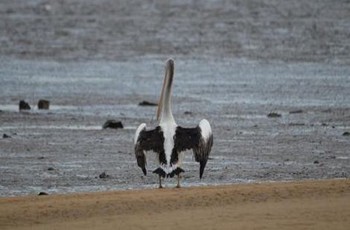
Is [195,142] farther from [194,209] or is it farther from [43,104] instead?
[43,104]

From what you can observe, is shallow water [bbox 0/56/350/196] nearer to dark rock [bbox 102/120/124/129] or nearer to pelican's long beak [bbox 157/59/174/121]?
dark rock [bbox 102/120/124/129]

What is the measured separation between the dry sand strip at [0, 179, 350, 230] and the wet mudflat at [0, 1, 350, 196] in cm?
186

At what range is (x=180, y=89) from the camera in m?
23.2

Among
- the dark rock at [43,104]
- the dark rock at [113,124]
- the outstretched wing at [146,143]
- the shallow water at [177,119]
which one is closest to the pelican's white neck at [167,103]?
the outstretched wing at [146,143]

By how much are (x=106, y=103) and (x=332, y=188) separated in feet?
33.0

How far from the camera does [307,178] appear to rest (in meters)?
14.0

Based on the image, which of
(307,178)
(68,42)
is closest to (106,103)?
(307,178)

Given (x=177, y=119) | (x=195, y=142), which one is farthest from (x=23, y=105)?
(x=195, y=142)

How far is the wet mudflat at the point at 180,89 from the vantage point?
14695 mm

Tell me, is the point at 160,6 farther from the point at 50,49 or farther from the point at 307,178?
the point at 307,178

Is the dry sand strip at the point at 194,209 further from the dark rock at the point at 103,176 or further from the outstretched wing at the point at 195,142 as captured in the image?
the dark rock at the point at 103,176

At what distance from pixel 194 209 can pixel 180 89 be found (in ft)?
41.1

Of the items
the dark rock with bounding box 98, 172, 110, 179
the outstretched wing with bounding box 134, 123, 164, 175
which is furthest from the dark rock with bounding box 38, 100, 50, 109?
the outstretched wing with bounding box 134, 123, 164, 175

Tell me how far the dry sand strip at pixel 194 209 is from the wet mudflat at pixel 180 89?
1.86 m
